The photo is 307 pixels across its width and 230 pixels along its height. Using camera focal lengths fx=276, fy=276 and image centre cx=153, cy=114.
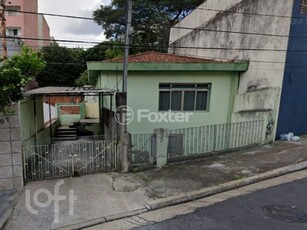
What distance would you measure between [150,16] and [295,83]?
19.5 metres

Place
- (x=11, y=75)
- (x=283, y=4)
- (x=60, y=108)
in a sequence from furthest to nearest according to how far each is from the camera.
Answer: (x=60, y=108), (x=283, y=4), (x=11, y=75)

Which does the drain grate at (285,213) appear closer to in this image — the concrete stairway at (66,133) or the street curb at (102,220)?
the street curb at (102,220)

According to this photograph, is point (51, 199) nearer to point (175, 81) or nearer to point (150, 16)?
point (175, 81)

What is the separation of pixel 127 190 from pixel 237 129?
5.43m

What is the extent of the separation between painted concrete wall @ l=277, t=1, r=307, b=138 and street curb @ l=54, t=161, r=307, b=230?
3462 mm

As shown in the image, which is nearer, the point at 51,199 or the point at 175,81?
the point at 51,199

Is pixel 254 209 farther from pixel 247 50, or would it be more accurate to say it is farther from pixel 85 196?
pixel 247 50

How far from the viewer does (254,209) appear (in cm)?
561

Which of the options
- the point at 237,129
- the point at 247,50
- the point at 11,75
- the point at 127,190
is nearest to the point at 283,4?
the point at 247,50

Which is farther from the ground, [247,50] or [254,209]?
[247,50]

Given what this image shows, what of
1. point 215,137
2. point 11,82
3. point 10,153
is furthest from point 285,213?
point 11,82

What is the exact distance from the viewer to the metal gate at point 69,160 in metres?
7.42

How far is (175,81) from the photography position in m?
11.0

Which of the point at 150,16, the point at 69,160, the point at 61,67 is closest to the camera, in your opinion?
the point at 69,160
